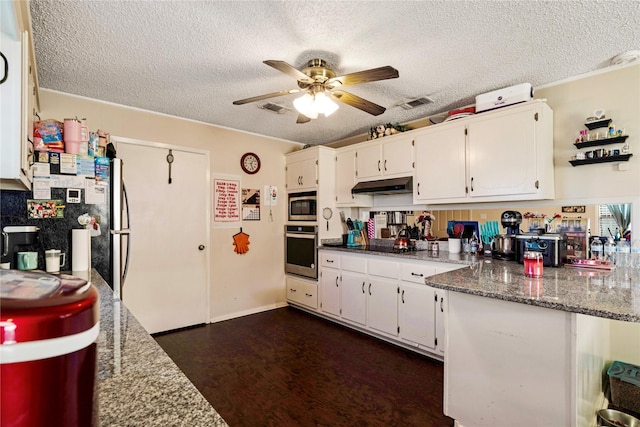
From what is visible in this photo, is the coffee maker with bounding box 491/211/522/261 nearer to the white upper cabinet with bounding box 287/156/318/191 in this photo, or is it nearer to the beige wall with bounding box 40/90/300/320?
the white upper cabinet with bounding box 287/156/318/191

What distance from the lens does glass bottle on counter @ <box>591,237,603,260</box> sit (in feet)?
7.69

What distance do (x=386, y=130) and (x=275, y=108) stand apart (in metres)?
1.26

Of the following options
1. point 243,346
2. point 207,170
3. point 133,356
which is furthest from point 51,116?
point 133,356

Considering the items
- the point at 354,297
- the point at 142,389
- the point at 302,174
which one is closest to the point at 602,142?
the point at 354,297

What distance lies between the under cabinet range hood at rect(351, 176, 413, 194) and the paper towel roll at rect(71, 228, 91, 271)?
103 inches

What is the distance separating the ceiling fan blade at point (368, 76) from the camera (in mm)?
1823

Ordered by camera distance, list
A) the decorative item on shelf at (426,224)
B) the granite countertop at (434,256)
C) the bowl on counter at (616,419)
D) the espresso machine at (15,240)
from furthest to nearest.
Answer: the decorative item on shelf at (426,224) → the granite countertop at (434,256) → the bowl on counter at (616,419) → the espresso machine at (15,240)

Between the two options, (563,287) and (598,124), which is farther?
(598,124)

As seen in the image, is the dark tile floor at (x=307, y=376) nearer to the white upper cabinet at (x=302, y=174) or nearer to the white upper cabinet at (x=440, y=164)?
the white upper cabinet at (x=440, y=164)

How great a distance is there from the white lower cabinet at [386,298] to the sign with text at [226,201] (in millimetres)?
1205

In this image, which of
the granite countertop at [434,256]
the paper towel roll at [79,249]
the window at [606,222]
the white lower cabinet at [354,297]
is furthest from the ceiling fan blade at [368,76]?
the white lower cabinet at [354,297]

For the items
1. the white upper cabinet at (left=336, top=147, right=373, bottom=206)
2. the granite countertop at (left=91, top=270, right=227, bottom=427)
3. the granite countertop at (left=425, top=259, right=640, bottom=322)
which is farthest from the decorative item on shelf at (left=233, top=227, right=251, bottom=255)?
the granite countertop at (left=91, top=270, right=227, bottom=427)

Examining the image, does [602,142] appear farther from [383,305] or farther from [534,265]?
[383,305]

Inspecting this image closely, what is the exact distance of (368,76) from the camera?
1.91m
